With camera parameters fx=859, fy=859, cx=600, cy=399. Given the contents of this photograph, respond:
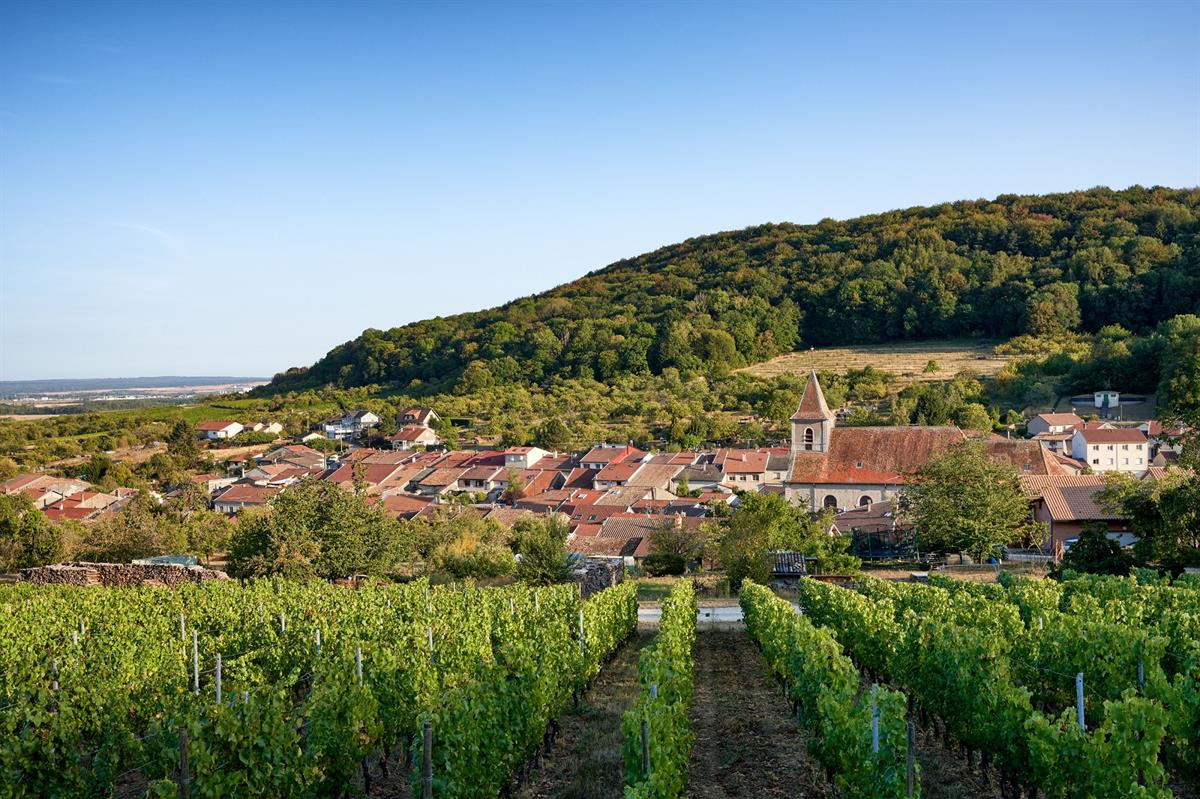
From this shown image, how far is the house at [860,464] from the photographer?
48.1m

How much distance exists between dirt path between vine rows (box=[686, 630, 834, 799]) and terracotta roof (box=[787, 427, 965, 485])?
102 feet

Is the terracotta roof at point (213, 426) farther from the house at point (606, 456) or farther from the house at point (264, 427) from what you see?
the house at point (606, 456)

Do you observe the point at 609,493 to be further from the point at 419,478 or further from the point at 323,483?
the point at 323,483

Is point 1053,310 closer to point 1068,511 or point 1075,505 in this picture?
point 1075,505

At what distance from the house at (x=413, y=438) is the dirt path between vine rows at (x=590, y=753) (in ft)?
281

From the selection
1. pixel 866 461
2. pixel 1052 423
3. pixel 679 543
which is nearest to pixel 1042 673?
pixel 679 543

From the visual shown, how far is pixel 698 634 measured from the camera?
23844 mm

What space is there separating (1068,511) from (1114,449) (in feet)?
140

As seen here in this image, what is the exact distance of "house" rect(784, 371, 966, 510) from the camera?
158 ft

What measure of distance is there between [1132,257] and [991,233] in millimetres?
27865

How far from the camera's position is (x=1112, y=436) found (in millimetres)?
69938

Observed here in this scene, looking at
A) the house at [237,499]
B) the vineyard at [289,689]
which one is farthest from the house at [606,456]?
the vineyard at [289,689]

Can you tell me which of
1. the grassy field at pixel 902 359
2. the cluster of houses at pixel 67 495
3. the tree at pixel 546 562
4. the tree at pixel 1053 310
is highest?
the tree at pixel 1053 310

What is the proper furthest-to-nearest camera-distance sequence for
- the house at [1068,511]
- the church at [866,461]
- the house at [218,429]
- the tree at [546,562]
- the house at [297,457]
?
the house at [218,429] < the house at [297,457] < the church at [866,461] < the house at [1068,511] < the tree at [546,562]
